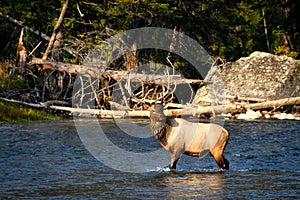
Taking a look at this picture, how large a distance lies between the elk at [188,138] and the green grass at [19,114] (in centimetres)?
1024

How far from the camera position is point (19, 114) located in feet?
72.9

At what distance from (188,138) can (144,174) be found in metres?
1.07

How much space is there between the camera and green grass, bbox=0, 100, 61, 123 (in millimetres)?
21647

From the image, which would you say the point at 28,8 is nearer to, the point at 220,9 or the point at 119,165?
the point at 220,9

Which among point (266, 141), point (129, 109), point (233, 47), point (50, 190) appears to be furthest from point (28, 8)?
point (50, 190)

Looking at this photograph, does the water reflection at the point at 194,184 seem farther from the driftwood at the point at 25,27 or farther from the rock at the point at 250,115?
the driftwood at the point at 25,27

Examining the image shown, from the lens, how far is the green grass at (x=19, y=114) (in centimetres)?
2165

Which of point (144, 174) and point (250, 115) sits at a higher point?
point (250, 115)

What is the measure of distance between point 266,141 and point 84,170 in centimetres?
610

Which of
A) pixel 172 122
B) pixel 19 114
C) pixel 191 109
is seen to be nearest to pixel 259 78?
pixel 191 109

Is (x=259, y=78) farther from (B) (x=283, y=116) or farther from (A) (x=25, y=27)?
(A) (x=25, y=27)

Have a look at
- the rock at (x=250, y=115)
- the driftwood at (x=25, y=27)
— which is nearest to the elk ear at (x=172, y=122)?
the rock at (x=250, y=115)

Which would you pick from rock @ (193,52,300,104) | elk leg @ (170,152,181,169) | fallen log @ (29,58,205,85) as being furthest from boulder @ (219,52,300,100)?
elk leg @ (170,152,181,169)

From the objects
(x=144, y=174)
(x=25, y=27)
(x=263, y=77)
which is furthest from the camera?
(x=25, y=27)
